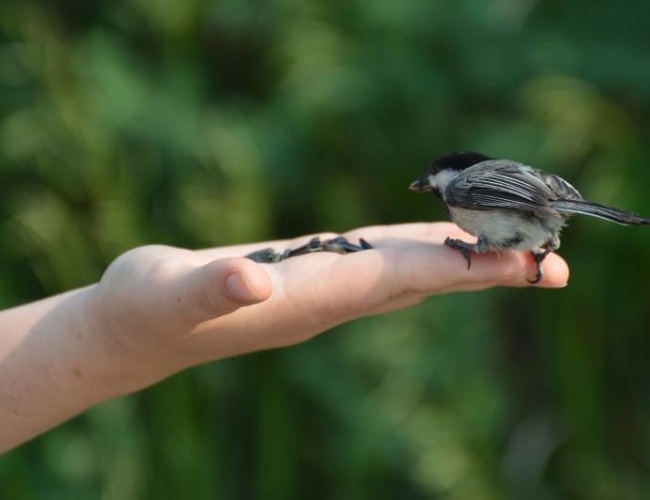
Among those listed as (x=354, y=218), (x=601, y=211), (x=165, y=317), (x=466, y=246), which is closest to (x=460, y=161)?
(x=466, y=246)

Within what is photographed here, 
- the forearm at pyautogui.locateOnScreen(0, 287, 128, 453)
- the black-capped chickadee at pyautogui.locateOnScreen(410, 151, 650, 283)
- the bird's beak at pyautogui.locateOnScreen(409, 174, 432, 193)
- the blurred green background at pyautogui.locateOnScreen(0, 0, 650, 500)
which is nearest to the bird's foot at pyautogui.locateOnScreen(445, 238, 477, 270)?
the black-capped chickadee at pyautogui.locateOnScreen(410, 151, 650, 283)

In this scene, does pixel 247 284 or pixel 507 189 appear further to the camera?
pixel 507 189

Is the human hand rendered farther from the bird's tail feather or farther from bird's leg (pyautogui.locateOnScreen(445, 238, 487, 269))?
the bird's tail feather

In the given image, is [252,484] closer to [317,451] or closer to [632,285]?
[317,451]

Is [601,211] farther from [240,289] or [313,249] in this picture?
[240,289]

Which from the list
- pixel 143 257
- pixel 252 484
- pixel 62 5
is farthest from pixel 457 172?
pixel 62 5

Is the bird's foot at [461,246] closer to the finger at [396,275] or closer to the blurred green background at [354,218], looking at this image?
the finger at [396,275]
